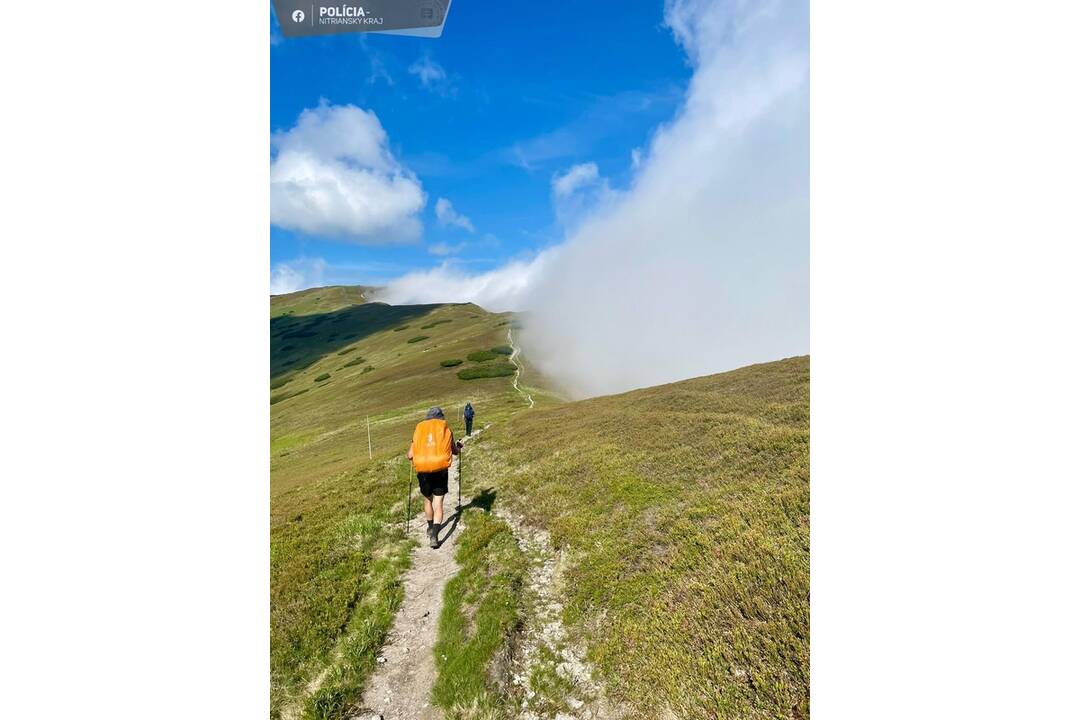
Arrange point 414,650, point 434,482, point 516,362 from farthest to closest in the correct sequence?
point 516,362 < point 434,482 < point 414,650

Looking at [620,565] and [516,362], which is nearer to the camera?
[620,565]

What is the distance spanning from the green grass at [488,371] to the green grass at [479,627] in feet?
125

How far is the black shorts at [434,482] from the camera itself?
25.9 feet

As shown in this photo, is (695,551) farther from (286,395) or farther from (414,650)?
(286,395)

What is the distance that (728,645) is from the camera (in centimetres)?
385

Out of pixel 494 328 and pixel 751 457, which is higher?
pixel 494 328

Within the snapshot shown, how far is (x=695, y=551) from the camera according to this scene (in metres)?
5.41

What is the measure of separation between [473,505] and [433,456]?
10.4 feet

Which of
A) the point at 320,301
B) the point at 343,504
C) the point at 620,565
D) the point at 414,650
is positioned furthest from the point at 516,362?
the point at 320,301

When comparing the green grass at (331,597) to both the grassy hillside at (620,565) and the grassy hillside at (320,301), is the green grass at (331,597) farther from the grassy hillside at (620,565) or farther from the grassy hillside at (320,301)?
the grassy hillside at (320,301)
